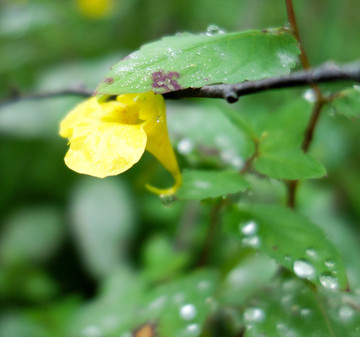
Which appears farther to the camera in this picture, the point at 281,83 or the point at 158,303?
the point at 158,303

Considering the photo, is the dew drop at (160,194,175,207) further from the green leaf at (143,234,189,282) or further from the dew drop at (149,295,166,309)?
the green leaf at (143,234,189,282)

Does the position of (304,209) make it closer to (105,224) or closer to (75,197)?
(105,224)

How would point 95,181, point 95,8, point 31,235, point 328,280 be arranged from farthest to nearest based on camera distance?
point 95,8, point 95,181, point 31,235, point 328,280

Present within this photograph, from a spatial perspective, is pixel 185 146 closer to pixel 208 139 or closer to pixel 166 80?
pixel 208 139

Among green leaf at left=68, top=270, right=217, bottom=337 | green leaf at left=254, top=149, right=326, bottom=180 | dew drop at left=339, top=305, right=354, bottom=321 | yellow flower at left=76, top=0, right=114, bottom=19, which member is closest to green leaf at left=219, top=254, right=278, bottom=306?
green leaf at left=68, top=270, right=217, bottom=337

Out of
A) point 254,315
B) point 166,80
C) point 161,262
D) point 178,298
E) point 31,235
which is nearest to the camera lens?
point 166,80

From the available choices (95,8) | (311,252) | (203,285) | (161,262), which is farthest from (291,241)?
(95,8)
